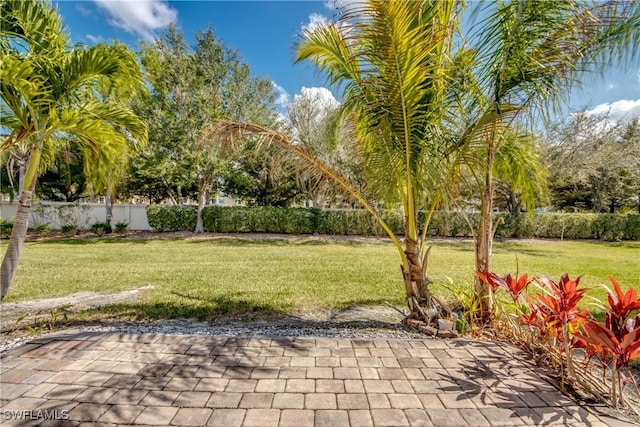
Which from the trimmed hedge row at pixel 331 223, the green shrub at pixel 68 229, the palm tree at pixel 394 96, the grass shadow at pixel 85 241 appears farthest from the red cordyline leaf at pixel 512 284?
the green shrub at pixel 68 229

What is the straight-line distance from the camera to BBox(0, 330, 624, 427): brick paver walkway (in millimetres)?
2326

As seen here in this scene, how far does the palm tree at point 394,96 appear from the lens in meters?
3.32

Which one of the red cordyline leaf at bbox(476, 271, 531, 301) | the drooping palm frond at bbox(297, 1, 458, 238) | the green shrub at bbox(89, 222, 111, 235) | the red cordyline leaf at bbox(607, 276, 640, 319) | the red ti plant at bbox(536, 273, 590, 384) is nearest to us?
the red cordyline leaf at bbox(607, 276, 640, 319)

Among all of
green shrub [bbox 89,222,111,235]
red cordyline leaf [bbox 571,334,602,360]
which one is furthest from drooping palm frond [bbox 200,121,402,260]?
green shrub [bbox 89,222,111,235]

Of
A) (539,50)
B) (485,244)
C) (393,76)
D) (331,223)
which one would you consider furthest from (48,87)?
Result: (331,223)

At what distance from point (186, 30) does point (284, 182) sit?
9.77 meters

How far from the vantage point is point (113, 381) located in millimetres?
2748

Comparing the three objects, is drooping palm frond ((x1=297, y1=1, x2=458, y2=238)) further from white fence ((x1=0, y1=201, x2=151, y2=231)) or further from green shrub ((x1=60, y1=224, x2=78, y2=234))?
green shrub ((x1=60, y1=224, x2=78, y2=234))

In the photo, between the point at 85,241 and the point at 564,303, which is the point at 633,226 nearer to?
the point at 564,303

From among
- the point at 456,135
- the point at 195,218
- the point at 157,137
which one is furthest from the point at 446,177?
the point at 195,218

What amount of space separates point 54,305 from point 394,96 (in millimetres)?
6735

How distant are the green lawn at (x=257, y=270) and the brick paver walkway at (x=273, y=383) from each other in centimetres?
165

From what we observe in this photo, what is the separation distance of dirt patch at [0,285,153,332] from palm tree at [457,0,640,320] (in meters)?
6.61

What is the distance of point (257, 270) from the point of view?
27.6 ft
